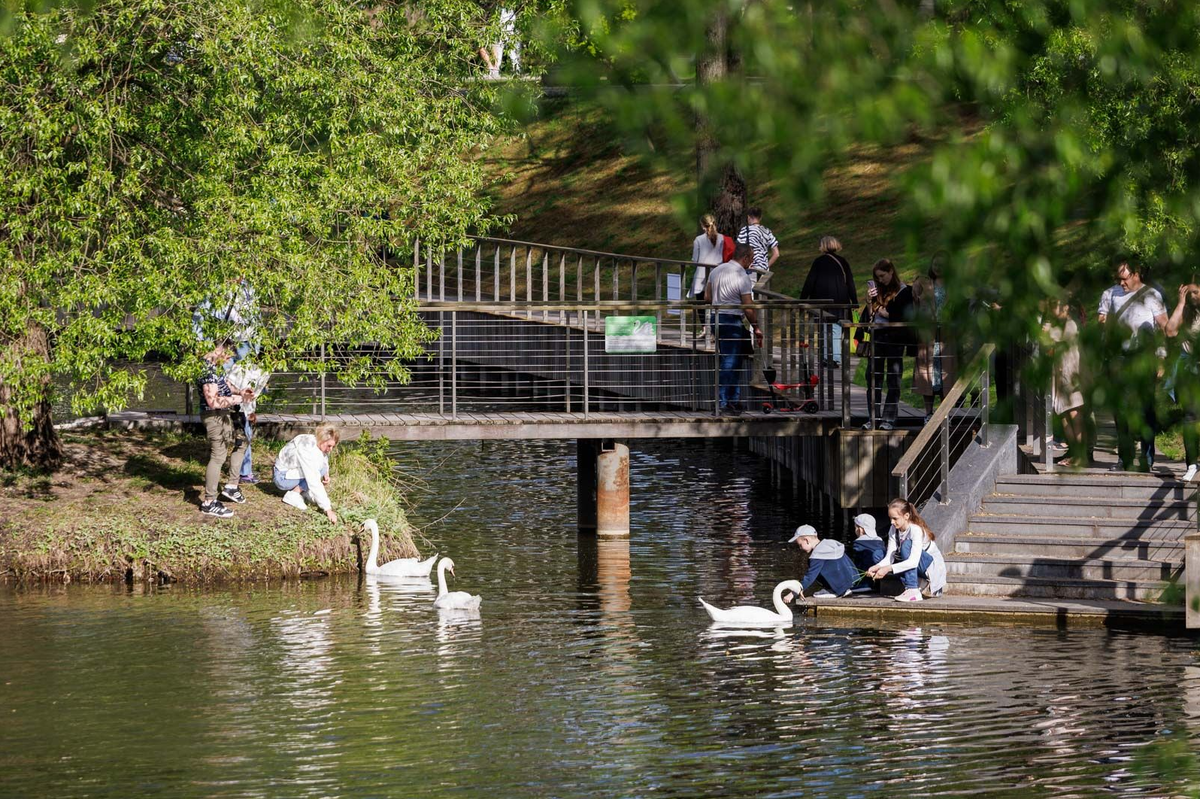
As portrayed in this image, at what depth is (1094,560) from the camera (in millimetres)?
17750

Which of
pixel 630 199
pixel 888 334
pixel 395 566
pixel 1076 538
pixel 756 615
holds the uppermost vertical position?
pixel 630 199

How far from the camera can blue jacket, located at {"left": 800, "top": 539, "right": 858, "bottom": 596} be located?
58.3 feet

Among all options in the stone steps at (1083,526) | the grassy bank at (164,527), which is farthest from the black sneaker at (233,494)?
the stone steps at (1083,526)

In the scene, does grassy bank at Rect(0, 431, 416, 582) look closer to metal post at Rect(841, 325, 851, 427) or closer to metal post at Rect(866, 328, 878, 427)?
metal post at Rect(841, 325, 851, 427)

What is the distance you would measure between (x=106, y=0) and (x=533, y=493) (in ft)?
38.1

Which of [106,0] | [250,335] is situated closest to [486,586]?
[250,335]

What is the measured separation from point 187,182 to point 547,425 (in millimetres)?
5339

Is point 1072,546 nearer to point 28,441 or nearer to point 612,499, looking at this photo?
point 612,499

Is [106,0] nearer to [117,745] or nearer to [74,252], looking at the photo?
[74,252]

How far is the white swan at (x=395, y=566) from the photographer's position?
19.5 metres

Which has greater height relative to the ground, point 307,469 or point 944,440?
point 944,440

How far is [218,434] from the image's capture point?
20.0m

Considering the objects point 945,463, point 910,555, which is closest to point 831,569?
point 910,555

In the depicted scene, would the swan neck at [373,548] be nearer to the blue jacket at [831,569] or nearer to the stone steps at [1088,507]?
the blue jacket at [831,569]
